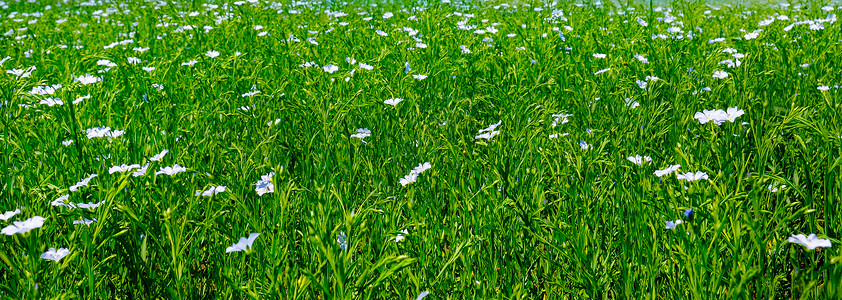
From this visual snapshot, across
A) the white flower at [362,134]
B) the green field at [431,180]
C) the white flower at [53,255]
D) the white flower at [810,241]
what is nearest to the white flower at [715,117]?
the green field at [431,180]

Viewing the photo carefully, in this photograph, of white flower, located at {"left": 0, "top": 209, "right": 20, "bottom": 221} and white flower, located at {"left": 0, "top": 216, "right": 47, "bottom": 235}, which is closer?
white flower, located at {"left": 0, "top": 216, "right": 47, "bottom": 235}

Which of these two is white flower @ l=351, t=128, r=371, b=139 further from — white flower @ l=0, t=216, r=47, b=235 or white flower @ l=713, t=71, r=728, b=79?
white flower @ l=713, t=71, r=728, b=79

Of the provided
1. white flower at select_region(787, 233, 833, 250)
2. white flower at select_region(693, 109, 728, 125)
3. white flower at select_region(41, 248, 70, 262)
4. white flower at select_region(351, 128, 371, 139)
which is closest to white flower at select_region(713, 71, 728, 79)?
white flower at select_region(693, 109, 728, 125)

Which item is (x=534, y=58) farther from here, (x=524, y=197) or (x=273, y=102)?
(x=524, y=197)

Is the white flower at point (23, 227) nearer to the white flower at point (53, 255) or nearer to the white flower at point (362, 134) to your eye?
the white flower at point (53, 255)

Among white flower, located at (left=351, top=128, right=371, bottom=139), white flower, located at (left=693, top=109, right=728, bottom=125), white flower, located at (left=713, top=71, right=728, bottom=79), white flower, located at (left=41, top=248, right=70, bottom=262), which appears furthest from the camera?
white flower, located at (left=713, top=71, right=728, bottom=79)

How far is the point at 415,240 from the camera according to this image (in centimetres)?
188

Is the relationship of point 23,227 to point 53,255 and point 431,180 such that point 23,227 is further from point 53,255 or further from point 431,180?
point 431,180

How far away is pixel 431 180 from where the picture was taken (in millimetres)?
2178

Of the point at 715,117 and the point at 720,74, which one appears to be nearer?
the point at 715,117

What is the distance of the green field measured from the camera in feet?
4.95

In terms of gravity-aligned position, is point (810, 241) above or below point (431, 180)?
above

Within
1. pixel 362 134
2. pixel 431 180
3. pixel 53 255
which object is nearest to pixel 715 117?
pixel 431 180

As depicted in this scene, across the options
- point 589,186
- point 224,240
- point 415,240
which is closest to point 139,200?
point 224,240
